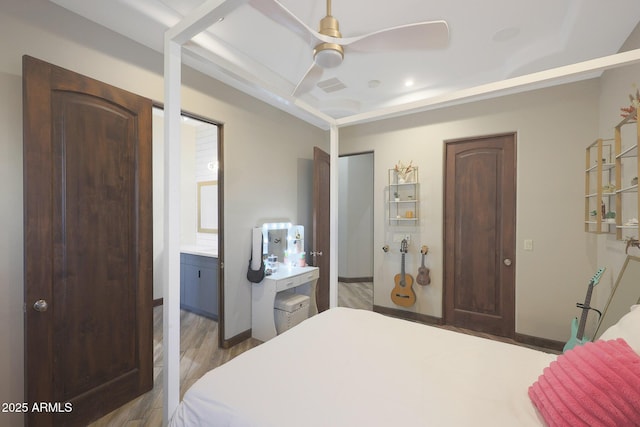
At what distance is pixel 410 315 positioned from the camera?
3.48 meters

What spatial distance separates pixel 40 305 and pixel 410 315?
11.2 ft

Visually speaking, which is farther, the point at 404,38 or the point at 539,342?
the point at 539,342

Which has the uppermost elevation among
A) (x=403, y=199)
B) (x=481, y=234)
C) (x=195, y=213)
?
(x=403, y=199)

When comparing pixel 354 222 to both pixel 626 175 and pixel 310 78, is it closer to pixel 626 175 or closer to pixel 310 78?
pixel 626 175

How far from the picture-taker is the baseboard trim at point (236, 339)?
273 cm

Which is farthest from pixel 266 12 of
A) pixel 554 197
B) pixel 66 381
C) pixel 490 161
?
pixel 554 197

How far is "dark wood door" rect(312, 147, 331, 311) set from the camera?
3.32 m

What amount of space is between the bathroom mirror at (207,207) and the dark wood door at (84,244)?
200 cm

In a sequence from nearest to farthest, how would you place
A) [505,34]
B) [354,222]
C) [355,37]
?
[355,37] < [505,34] < [354,222]

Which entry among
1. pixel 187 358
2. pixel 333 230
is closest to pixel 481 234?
pixel 333 230

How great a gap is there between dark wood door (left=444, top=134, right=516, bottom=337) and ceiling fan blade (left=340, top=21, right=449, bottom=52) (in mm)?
2086

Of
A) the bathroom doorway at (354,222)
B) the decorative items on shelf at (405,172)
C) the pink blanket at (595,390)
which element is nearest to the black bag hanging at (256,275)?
the decorative items on shelf at (405,172)

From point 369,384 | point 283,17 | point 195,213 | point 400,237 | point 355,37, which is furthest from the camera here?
point 195,213

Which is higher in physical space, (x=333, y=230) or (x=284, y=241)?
(x=333, y=230)
